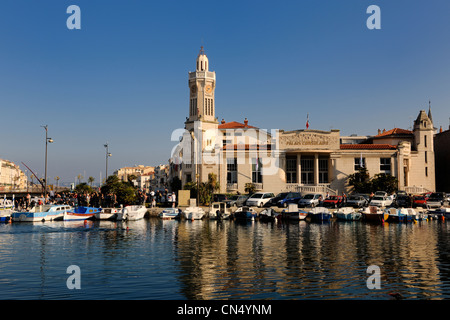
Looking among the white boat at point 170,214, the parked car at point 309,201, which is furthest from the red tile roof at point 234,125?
the white boat at point 170,214

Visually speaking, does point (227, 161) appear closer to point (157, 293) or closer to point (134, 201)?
point (134, 201)

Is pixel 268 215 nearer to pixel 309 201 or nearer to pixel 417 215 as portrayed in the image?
pixel 309 201

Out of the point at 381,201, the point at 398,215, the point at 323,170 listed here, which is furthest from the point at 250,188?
the point at 398,215

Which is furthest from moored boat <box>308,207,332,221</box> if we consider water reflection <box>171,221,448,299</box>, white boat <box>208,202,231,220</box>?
white boat <box>208,202,231,220</box>

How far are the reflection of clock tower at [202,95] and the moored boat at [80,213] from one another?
1244 inches

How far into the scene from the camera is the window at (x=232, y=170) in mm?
60000

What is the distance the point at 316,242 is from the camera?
2700 centimetres

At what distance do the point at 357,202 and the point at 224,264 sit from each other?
105 ft

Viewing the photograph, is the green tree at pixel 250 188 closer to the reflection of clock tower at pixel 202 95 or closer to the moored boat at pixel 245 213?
the moored boat at pixel 245 213

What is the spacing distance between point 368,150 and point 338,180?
6.63 m

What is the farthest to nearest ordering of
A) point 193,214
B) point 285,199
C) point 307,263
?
point 285,199 → point 193,214 → point 307,263

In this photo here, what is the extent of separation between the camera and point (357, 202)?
47188mm

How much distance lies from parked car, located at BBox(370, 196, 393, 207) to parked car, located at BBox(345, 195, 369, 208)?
1.10 metres
